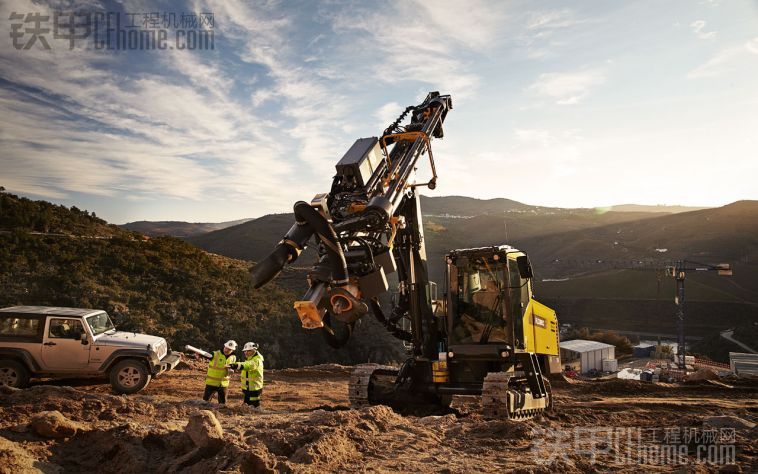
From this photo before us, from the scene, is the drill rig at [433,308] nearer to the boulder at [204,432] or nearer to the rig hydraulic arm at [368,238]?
the rig hydraulic arm at [368,238]

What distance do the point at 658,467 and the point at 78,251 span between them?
29.0 meters

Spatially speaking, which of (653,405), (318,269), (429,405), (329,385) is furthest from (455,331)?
(329,385)

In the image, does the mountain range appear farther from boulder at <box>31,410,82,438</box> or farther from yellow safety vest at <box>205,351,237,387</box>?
boulder at <box>31,410,82,438</box>

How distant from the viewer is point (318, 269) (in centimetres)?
636

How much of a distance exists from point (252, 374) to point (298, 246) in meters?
5.03

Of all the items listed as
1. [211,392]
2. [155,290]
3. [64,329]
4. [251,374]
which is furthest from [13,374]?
[155,290]

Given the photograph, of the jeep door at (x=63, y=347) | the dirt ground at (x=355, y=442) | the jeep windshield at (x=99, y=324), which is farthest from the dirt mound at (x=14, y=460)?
the jeep windshield at (x=99, y=324)

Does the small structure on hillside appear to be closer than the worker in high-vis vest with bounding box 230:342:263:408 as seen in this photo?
No

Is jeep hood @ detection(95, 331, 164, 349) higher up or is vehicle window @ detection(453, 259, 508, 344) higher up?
vehicle window @ detection(453, 259, 508, 344)

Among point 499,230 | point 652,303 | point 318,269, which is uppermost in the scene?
point 499,230

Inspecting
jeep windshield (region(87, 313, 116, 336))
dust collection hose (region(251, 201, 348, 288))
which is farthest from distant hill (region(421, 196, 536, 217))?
dust collection hose (region(251, 201, 348, 288))

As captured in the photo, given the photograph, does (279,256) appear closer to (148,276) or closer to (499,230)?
(148,276)

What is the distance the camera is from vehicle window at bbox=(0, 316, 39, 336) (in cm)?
1193

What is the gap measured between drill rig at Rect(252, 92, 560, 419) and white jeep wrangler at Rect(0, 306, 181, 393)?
585 centimetres
